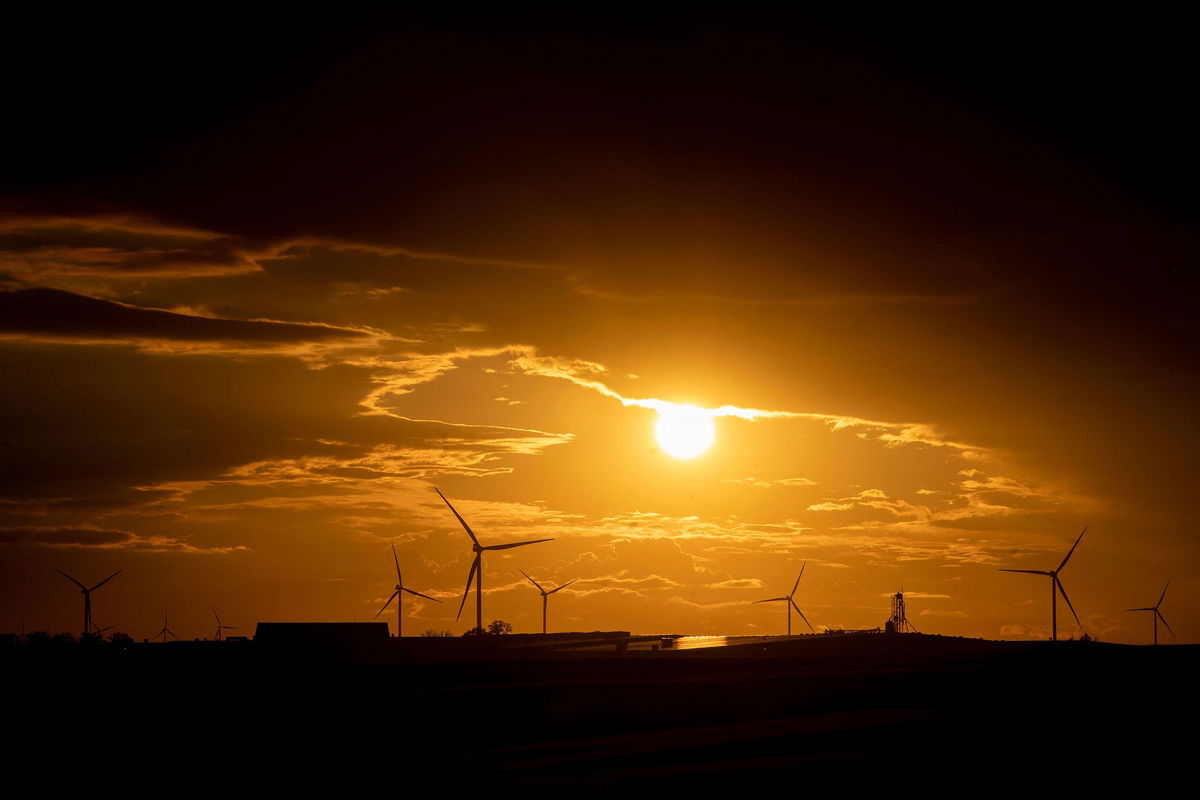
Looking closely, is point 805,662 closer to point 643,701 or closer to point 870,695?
point 870,695

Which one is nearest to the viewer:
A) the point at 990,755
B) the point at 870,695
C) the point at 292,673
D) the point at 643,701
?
the point at 990,755

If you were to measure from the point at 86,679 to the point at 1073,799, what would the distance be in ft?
223

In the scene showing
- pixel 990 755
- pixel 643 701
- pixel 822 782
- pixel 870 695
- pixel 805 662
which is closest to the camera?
pixel 822 782

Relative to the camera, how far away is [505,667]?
104m

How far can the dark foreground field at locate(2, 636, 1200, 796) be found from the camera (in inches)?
1828

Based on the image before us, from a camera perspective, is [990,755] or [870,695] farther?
[870,695]

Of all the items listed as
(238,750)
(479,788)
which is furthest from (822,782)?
(238,750)

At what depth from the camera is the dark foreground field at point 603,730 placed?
46.4m

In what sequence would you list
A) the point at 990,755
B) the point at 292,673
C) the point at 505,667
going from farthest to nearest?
the point at 505,667, the point at 292,673, the point at 990,755

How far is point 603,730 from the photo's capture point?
2717 inches

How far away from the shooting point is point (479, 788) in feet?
148

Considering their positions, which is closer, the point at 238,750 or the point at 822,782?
the point at 822,782

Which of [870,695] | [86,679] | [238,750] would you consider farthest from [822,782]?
[86,679]

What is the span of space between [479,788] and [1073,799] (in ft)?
70.8
